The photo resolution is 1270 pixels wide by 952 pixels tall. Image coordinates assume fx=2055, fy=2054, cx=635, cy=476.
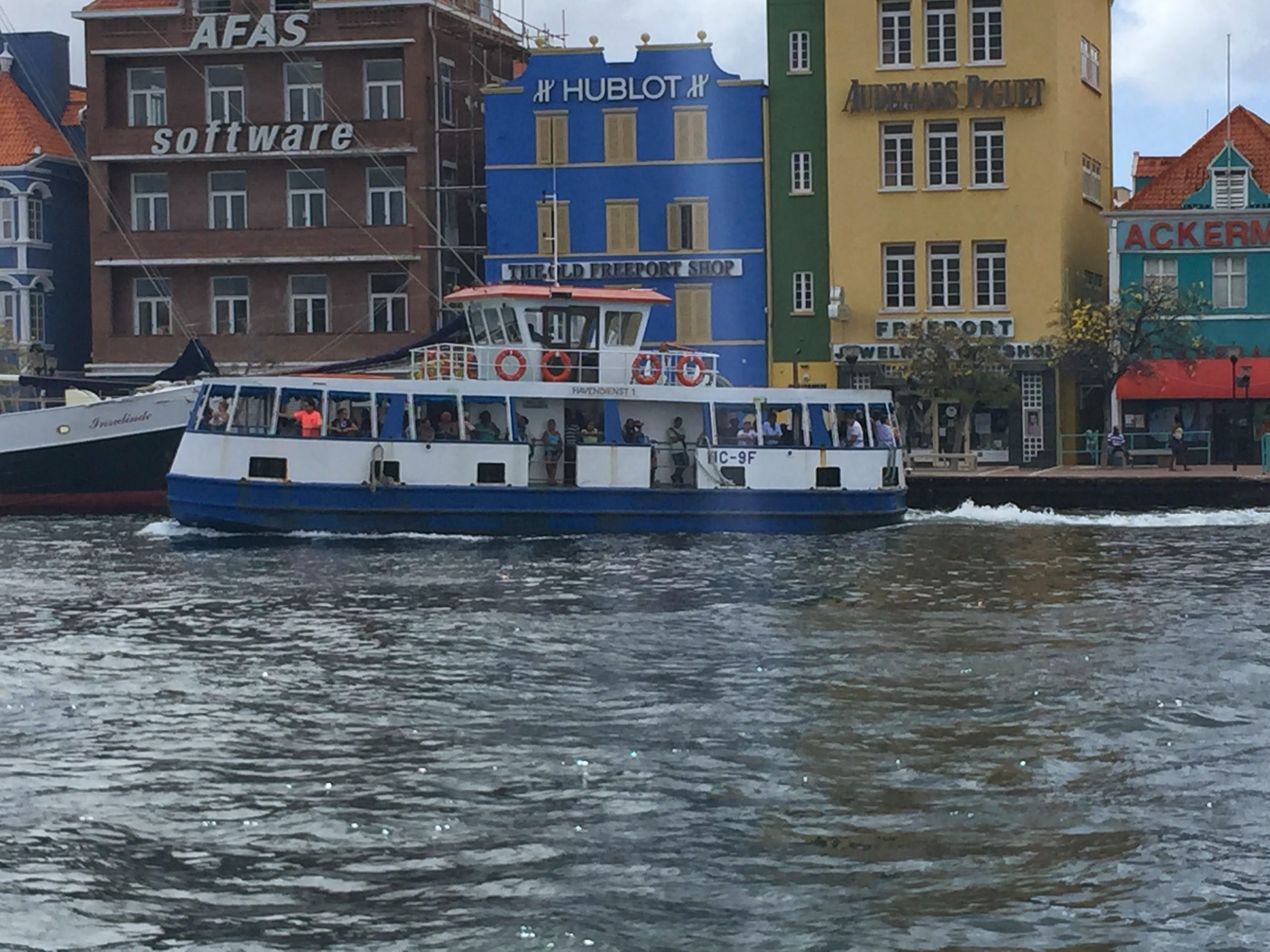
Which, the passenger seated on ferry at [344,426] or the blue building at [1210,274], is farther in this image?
the blue building at [1210,274]

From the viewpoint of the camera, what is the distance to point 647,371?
4319 cm

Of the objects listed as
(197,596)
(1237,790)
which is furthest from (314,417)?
(1237,790)

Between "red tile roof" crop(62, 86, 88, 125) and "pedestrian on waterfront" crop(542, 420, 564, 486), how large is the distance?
3517 centimetres

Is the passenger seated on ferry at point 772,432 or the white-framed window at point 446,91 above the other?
the white-framed window at point 446,91

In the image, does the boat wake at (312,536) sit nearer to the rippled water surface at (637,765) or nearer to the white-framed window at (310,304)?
the rippled water surface at (637,765)

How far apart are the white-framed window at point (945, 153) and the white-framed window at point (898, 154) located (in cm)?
50

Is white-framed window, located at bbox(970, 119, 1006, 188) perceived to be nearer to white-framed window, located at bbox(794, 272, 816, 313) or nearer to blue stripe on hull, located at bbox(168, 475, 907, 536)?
white-framed window, located at bbox(794, 272, 816, 313)

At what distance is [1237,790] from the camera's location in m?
16.7

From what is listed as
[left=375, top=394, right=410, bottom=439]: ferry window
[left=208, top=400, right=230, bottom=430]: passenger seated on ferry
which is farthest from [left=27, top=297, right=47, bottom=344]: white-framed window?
[left=375, top=394, right=410, bottom=439]: ferry window

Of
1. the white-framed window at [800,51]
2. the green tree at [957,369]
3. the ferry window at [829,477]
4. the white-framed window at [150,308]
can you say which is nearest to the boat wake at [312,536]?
the ferry window at [829,477]

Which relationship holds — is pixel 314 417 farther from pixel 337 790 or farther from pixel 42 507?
pixel 337 790

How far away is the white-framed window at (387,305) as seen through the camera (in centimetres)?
6556

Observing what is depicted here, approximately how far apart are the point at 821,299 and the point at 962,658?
39.8 metres

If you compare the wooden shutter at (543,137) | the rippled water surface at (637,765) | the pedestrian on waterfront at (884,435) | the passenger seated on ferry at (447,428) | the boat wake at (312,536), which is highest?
the wooden shutter at (543,137)
